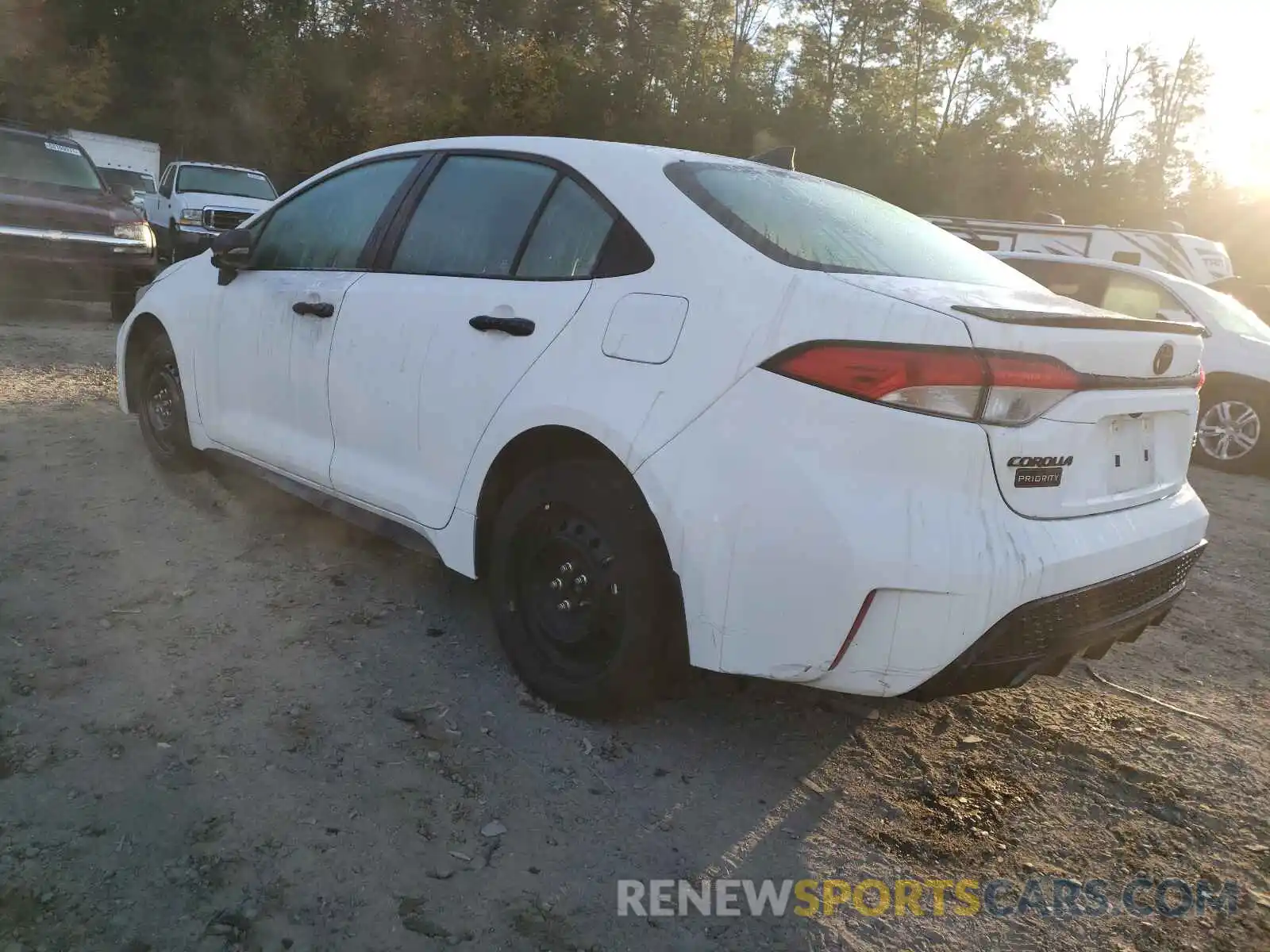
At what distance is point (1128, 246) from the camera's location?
44.3 ft

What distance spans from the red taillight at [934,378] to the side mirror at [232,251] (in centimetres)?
276

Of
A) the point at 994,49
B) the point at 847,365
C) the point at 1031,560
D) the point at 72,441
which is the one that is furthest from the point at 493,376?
the point at 994,49

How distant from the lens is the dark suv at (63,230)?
358 inches

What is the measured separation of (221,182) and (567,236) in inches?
567

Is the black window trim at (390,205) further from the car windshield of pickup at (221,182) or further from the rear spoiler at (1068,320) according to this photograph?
the car windshield of pickup at (221,182)

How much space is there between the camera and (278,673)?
10.1 feet

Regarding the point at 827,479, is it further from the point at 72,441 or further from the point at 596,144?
the point at 72,441

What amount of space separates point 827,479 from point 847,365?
0.27 meters

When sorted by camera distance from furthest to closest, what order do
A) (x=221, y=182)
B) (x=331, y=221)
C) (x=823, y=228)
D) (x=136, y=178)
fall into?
(x=136, y=178), (x=221, y=182), (x=331, y=221), (x=823, y=228)

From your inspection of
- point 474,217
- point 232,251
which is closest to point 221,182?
point 232,251

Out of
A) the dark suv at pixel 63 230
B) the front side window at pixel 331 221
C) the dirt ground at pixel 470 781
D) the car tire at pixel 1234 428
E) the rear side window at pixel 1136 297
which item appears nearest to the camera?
the dirt ground at pixel 470 781

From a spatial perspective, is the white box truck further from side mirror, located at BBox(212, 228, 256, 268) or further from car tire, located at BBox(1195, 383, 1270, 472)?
car tire, located at BBox(1195, 383, 1270, 472)

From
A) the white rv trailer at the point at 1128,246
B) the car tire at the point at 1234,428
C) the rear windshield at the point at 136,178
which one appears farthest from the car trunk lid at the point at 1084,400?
the rear windshield at the point at 136,178

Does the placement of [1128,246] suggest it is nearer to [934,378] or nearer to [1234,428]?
[1234,428]
